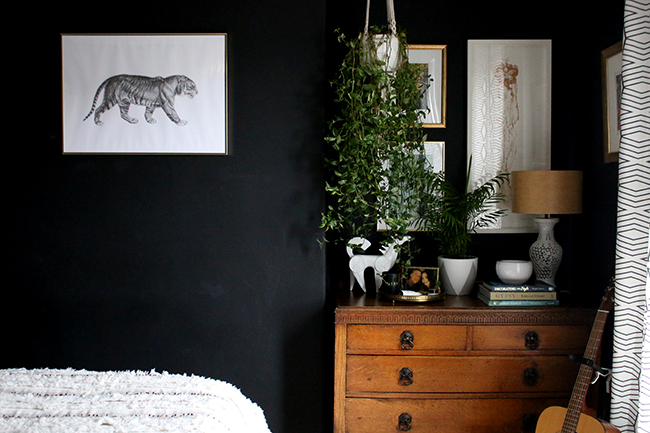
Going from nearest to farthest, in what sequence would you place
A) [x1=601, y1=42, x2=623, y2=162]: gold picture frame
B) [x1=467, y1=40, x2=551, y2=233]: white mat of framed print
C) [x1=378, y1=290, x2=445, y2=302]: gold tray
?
[x1=601, y1=42, x2=623, y2=162]: gold picture frame < [x1=378, y1=290, x2=445, y2=302]: gold tray < [x1=467, y1=40, x2=551, y2=233]: white mat of framed print

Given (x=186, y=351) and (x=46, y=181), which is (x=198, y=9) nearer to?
(x=46, y=181)

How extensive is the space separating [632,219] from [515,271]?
61 centimetres

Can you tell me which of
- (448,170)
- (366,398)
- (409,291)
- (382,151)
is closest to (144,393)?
(366,398)

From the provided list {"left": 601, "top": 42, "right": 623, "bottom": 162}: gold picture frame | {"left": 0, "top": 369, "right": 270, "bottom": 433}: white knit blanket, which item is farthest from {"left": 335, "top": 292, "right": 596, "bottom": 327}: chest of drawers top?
{"left": 601, "top": 42, "right": 623, "bottom": 162}: gold picture frame

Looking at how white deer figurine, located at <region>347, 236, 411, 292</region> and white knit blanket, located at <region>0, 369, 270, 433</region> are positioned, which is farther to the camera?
white deer figurine, located at <region>347, 236, 411, 292</region>

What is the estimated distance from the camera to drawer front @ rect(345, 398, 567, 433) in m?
2.04

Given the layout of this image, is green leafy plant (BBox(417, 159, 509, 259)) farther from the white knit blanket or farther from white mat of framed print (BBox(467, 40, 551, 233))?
the white knit blanket

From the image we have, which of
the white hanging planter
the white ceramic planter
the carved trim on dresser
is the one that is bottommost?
the carved trim on dresser

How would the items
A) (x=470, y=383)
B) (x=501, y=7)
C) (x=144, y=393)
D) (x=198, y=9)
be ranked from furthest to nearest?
1. (x=501, y=7)
2. (x=198, y=9)
3. (x=470, y=383)
4. (x=144, y=393)

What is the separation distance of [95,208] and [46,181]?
27 cm

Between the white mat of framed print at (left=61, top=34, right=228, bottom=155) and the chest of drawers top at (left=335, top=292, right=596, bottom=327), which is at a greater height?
the white mat of framed print at (left=61, top=34, right=228, bottom=155)

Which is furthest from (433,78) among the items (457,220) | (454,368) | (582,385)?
(582,385)

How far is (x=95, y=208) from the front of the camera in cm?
223

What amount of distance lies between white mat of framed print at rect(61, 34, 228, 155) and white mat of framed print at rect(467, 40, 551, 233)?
1.38 m
